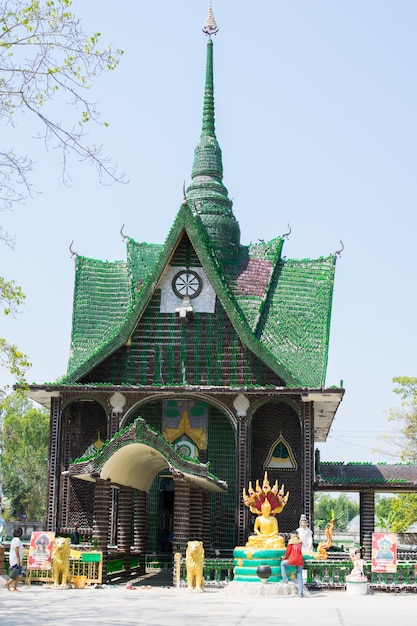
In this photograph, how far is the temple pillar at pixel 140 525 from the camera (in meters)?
24.6

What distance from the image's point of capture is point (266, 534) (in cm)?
1959

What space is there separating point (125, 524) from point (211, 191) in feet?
36.9

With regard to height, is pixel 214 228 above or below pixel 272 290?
above

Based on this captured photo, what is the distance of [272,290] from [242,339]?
346 cm

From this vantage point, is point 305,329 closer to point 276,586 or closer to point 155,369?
point 155,369

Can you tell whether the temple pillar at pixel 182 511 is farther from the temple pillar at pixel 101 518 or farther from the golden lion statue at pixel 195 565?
the temple pillar at pixel 101 518

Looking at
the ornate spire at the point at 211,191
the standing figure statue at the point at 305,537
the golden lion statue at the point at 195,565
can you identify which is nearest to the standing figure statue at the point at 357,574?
the standing figure statue at the point at 305,537

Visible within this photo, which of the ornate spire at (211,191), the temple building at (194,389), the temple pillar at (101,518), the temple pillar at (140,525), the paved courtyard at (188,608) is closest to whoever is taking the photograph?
the paved courtyard at (188,608)

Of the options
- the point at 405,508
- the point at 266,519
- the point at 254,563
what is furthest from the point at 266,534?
the point at 405,508

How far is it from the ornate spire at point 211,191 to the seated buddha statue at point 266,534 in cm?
1017

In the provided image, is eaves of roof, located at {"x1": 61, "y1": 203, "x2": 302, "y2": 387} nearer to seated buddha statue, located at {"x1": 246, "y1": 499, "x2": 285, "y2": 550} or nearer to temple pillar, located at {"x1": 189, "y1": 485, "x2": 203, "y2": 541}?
temple pillar, located at {"x1": 189, "y1": 485, "x2": 203, "y2": 541}

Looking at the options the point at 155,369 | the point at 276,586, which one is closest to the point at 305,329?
the point at 155,369

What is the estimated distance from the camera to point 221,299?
25.0m

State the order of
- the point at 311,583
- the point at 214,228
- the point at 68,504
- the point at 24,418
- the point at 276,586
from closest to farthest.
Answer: the point at 276,586 < the point at 311,583 < the point at 68,504 < the point at 214,228 < the point at 24,418
